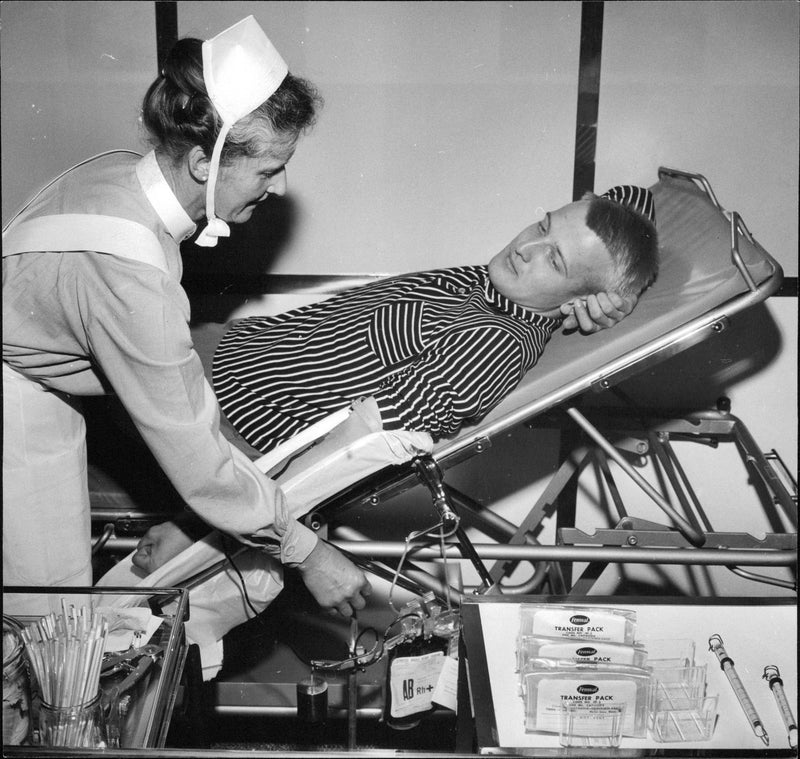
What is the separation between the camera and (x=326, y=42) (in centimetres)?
253

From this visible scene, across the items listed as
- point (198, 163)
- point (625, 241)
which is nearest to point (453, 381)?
point (625, 241)

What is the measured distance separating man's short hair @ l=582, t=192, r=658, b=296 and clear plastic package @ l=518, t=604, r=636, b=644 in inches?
38.6

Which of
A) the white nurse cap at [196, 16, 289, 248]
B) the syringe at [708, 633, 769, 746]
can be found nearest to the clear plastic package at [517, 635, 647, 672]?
the syringe at [708, 633, 769, 746]

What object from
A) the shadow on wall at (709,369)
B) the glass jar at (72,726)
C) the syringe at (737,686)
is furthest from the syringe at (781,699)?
the shadow on wall at (709,369)

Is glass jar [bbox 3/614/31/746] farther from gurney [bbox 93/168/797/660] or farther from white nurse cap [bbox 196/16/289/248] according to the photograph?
white nurse cap [bbox 196/16/289/248]

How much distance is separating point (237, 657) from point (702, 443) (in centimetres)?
165

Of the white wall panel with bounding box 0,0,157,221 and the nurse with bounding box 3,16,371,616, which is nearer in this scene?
the nurse with bounding box 3,16,371,616

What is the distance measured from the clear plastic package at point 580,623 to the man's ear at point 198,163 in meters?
0.98

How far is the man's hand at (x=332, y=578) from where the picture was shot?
163 cm

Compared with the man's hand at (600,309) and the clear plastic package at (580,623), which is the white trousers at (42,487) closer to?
the clear plastic package at (580,623)

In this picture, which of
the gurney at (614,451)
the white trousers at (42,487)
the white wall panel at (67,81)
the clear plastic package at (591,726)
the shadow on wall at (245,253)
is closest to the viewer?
the clear plastic package at (591,726)

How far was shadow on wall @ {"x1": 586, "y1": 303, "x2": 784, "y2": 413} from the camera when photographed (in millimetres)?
2686

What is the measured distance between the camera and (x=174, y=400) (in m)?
1.37

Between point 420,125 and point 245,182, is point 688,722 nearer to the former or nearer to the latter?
point 245,182
